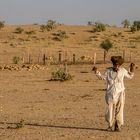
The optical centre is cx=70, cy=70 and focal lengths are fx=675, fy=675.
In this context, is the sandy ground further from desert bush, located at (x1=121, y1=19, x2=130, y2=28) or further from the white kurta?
desert bush, located at (x1=121, y1=19, x2=130, y2=28)

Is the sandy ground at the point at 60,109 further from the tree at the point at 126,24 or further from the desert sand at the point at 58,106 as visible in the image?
the tree at the point at 126,24

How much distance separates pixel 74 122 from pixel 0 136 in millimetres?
2685

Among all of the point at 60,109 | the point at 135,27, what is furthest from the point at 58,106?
the point at 135,27

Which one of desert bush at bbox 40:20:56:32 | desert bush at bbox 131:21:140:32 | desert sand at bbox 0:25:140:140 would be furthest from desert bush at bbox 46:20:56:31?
desert sand at bbox 0:25:140:140

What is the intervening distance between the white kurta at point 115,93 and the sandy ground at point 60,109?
39 centimetres

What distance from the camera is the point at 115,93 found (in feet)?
49.9

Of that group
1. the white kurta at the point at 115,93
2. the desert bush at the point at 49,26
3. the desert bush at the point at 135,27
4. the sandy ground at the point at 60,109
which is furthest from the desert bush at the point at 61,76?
the desert bush at the point at 135,27

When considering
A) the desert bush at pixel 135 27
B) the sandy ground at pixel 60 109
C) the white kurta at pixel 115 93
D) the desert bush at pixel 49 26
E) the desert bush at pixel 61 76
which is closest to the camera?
the sandy ground at pixel 60 109

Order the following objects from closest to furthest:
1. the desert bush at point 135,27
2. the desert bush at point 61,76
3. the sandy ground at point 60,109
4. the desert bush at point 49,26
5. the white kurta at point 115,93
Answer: the sandy ground at point 60,109, the white kurta at point 115,93, the desert bush at point 61,76, the desert bush at point 135,27, the desert bush at point 49,26

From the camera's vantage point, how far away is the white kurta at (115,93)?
50.0 feet

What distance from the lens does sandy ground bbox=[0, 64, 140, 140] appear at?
49.4 ft

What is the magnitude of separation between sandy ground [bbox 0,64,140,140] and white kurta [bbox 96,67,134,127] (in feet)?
1.26

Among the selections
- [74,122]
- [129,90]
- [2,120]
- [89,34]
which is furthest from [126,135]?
[89,34]

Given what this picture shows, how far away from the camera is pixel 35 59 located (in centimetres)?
5175
